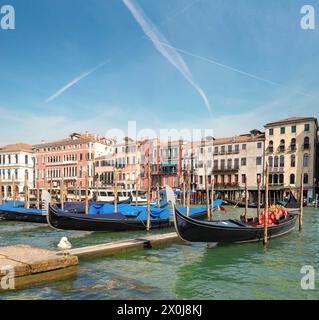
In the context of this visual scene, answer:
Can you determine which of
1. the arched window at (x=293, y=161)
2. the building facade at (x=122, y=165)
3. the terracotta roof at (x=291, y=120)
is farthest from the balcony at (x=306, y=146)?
the building facade at (x=122, y=165)

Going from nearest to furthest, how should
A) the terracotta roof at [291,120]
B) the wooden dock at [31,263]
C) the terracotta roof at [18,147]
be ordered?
1. the wooden dock at [31,263]
2. the terracotta roof at [291,120]
3. the terracotta roof at [18,147]

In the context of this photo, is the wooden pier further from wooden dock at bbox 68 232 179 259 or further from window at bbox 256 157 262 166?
window at bbox 256 157 262 166

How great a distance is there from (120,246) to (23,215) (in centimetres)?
1141

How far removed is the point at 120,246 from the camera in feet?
29.7

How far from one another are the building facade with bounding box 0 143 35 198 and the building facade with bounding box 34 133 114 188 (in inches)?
52.2

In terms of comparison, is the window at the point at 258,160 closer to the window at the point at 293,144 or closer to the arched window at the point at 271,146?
the arched window at the point at 271,146

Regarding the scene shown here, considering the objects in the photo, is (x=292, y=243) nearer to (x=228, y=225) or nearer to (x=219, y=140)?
(x=228, y=225)

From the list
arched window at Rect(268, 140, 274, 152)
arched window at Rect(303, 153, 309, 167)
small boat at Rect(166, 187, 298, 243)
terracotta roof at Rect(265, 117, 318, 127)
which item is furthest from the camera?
arched window at Rect(268, 140, 274, 152)

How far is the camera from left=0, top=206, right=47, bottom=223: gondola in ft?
58.3

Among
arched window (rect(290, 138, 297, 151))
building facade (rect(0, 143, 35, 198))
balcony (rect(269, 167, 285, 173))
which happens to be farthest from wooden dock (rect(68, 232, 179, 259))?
building facade (rect(0, 143, 35, 198))

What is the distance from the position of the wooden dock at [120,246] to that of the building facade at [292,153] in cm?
2625

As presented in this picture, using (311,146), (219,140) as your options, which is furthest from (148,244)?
(219,140)

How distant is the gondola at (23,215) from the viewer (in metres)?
17.8
